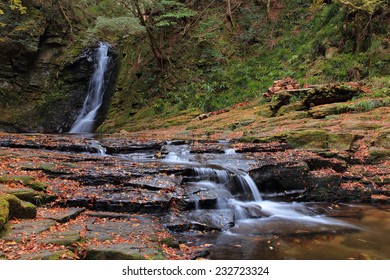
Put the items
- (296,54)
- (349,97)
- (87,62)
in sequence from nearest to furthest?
(349,97)
(296,54)
(87,62)

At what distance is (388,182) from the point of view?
8.98 meters

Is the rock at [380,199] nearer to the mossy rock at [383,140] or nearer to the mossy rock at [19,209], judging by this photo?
the mossy rock at [383,140]

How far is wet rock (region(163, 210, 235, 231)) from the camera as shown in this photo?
6324 mm

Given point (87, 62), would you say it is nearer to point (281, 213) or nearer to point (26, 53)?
point (26, 53)

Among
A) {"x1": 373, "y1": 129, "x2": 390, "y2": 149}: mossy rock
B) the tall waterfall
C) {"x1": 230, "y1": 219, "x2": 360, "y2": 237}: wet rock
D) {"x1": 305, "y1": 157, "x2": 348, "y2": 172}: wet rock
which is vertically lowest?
{"x1": 230, "y1": 219, "x2": 360, "y2": 237}: wet rock

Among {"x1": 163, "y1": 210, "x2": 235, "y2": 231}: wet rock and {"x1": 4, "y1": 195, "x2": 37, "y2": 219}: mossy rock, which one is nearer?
{"x1": 4, "y1": 195, "x2": 37, "y2": 219}: mossy rock

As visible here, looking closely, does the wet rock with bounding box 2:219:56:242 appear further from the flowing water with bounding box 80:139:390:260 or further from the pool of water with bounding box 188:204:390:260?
the pool of water with bounding box 188:204:390:260

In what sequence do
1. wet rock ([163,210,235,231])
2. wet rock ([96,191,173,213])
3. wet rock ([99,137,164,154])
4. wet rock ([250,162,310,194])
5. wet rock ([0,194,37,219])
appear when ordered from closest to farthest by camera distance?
wet rock ([0,194,37,219]), wet rock ([163,210,235,231]), wet rock ([96,191,173,213]), wet rock ([250,162,310,194]), wet rock ([99,137,164,154])

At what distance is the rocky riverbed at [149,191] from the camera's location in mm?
4715

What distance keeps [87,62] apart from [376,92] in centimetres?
2030

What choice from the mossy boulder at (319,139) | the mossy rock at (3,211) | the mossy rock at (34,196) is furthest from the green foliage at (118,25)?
the mossy rock at (3,211)

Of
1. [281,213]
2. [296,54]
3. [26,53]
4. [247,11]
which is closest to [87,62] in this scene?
[26,53]

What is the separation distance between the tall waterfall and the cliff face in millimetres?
504

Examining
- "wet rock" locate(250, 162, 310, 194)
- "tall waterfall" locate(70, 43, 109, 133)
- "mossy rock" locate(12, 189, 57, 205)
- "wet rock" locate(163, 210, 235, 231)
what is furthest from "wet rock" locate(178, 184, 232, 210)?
"tall waterfall" locate(70, 43, 109, 133)
